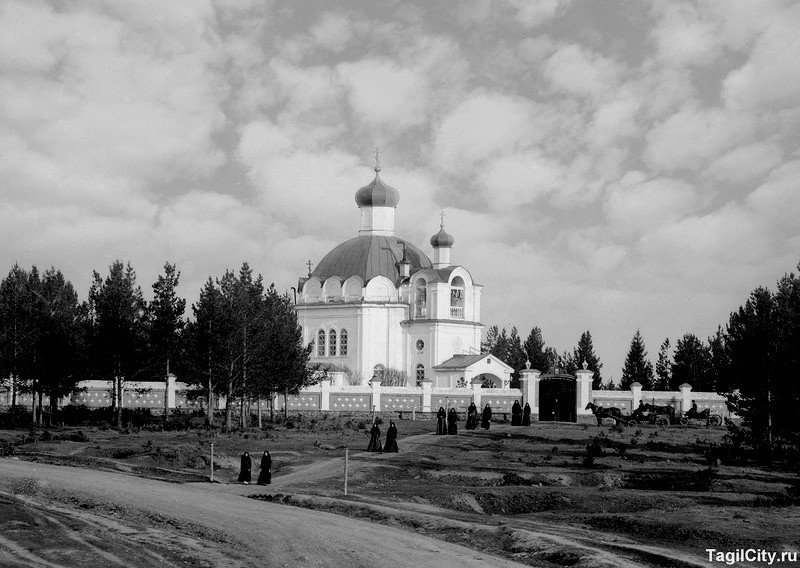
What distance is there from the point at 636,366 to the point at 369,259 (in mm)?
22160

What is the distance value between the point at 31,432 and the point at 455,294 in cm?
4386

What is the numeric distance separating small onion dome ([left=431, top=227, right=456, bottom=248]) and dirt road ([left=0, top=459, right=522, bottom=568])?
191ft

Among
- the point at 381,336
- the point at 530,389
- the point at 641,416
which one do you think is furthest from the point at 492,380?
the point at 641,416

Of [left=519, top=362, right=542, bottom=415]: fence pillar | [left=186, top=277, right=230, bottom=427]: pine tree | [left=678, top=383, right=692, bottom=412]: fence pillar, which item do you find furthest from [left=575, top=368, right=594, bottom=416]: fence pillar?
[left=186, top=277, right=230, bottom=427]: pine tree

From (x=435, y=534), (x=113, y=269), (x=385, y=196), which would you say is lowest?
(x=435, y=534)

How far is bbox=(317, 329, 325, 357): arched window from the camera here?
79000 mm

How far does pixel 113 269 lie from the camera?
49.7m

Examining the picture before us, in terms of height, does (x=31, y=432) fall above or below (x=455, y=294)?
below

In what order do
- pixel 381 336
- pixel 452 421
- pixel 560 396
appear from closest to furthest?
pixel 452 421 < pixel 560 396 < pixel 381 336

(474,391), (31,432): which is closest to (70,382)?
(31,432)

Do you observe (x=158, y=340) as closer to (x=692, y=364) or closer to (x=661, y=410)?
(x=661, y=410)

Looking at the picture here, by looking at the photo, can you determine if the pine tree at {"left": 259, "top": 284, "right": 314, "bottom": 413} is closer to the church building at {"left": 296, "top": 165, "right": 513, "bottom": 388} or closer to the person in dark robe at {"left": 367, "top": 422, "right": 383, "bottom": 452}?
the person in dark robe at {"left": 367, "top": 422, "right": 383, "bottom": 452}

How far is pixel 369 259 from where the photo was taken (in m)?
81.2

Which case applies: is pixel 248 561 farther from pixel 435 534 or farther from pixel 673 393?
pixel 673 393
